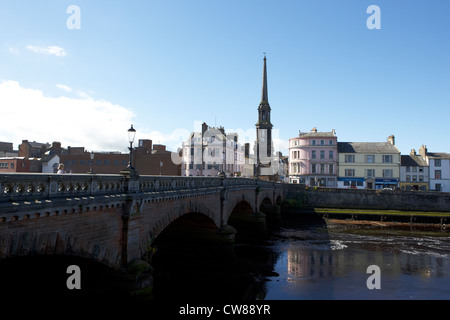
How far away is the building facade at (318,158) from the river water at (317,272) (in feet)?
117

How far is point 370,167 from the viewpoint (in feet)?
234

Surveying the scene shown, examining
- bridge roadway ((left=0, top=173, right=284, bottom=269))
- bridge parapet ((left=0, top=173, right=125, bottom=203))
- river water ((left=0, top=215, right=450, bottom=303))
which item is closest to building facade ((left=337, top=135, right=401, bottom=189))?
river water ((left=0, top=215, right=450, bottom=303))

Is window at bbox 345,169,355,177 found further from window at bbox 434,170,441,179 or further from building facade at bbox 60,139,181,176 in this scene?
building facade at bbox 60,139,181,176

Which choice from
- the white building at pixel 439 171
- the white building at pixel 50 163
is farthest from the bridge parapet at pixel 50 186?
the white building at pixel 439 171

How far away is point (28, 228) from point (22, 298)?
347 inches

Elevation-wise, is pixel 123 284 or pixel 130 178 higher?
pixel 130 178

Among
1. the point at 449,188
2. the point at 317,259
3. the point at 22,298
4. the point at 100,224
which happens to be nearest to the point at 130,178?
the point at 100,224

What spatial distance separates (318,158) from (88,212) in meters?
67.2

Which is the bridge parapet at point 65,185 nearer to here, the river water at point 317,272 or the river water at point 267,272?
the river water at point 267,272

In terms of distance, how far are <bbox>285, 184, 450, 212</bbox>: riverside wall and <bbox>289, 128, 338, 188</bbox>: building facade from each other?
9818mm

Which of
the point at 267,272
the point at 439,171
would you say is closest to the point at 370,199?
the point at 439,171

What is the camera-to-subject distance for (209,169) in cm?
7144

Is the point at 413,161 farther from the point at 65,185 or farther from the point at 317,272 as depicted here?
the point at 65,185
